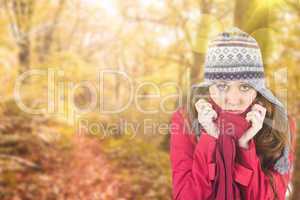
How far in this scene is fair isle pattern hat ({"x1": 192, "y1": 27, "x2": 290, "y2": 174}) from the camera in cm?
121

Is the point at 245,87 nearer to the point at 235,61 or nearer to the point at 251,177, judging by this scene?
the point at 235,61

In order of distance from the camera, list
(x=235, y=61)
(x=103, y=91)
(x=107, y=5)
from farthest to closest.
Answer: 1. (x=107, y=5)
2. (x=103, y=91)
3. (x=235, y=61)

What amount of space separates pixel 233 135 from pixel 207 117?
111 mm

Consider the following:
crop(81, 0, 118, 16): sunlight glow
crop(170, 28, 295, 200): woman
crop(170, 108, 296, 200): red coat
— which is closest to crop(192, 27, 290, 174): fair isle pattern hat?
crop(170, 28, 295, 200): woman

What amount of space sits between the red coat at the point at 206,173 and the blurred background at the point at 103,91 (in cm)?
57

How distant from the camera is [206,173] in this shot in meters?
1.24

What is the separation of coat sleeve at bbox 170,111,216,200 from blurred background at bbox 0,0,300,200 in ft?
1.82

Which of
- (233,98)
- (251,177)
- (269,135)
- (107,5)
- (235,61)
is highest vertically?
(107,5)

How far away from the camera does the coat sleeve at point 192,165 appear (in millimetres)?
1227

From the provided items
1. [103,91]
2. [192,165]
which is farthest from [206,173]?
[103,91]

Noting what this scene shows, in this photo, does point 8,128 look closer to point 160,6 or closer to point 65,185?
point 65,185

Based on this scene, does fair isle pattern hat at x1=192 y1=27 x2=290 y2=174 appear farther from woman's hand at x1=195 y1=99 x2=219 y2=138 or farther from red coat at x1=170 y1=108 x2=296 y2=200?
red coat at x1=170 y1=108 x2=296 y2=200

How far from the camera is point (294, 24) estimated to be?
5.64ft

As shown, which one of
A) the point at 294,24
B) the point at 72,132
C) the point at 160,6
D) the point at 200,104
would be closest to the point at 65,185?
the point at 72,132
